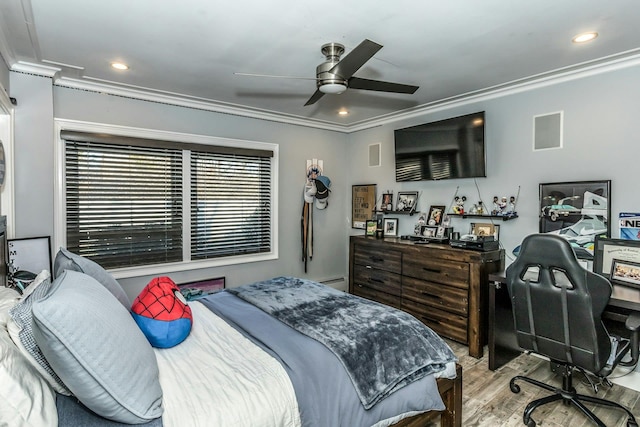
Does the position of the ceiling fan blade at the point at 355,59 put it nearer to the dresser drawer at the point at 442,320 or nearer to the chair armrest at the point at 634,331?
the chair armrest at the point at 634,331

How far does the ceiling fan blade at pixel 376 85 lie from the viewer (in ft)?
7.66

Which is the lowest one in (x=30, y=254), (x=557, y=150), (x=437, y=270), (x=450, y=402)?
(x=450, y=402)

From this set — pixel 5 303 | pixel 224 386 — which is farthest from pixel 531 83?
pixel 5 303

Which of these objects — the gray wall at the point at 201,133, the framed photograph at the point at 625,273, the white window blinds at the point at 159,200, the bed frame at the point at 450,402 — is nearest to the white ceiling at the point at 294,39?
the gray wall at the point at 201,133

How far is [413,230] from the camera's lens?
13.7 ft

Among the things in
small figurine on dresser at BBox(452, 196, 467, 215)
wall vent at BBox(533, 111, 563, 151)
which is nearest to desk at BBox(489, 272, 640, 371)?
small figurine on dresser at BBox(452, 196, 467, 215)

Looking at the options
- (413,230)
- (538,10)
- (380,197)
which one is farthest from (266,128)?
(538,10)

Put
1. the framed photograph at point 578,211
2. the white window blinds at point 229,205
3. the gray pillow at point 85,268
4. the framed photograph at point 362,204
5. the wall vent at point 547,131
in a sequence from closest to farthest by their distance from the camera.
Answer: the gray pillow at point 85,268 → the framed photograph at point 578,211 → the wall vent at point 547,131 → the white window blinds at point 229,205 → the framed photograph at point 362,204

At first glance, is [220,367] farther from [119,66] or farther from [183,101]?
[183,101]

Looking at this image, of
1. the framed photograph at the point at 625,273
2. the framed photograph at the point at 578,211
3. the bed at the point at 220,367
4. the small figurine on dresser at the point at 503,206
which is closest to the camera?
the bed at the point at 220,367

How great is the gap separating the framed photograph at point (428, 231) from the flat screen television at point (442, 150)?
0.55 m

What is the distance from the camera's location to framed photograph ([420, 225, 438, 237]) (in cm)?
382

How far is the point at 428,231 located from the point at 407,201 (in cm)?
53

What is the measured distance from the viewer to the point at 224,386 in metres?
1.37
